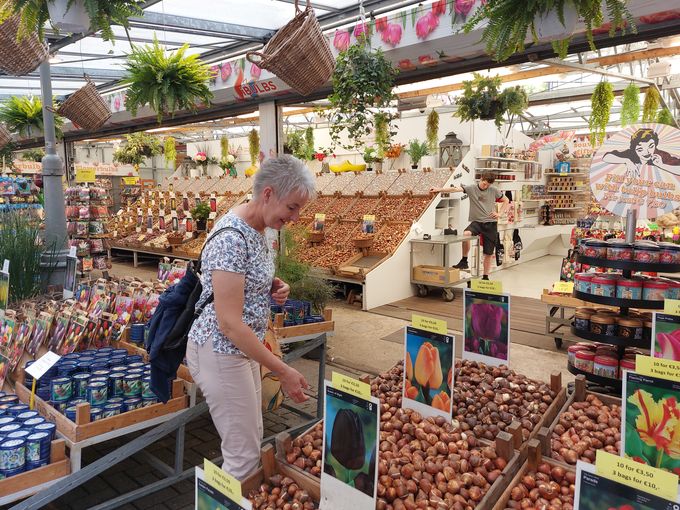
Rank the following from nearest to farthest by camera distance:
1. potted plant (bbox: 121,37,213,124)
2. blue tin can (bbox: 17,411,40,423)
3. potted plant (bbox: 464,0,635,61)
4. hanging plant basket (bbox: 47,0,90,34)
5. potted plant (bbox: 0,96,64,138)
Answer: potted plant (bbox: 464,0,635,61), blue tin can (bbox: 17,411,40,423), hanging plant basket (bbox: 47,0,90,34), potted plant (bbox: 121,37,213,124), potted plant (bbox: 0,96,64,138)

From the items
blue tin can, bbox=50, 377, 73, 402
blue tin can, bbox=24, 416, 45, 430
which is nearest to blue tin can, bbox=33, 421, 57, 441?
blue tin can, bbox=24, 416, 45, 430

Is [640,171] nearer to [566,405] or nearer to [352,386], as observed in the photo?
[566,405]

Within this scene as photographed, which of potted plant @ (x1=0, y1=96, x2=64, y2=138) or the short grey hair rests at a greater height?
potted plant @ (x1=0, y1=96, x2=64, y2=138)

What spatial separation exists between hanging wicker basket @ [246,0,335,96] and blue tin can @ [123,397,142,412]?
2055mm

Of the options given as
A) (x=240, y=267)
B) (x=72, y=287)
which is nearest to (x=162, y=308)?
(x=240, y=267)

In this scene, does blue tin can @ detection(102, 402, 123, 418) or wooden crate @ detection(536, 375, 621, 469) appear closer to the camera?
wooden crate @ detection(536, 375, 621, 469)

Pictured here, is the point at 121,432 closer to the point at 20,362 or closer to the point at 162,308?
the point at 162,308

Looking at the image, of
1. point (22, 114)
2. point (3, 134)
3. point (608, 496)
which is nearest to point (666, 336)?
point (608, 496)

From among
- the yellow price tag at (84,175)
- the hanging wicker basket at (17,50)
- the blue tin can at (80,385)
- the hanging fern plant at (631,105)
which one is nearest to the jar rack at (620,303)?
the hanging fern plant at (631,105)

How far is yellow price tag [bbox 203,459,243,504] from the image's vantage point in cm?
125

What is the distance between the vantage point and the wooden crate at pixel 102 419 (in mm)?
2223

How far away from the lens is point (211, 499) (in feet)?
4.35

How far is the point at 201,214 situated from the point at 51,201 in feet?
17.0

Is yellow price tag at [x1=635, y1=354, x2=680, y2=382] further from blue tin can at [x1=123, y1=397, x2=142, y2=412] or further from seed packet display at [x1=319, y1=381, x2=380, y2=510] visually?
blue tin can at [x1=123, y1=397, x2=142, y2=412]
